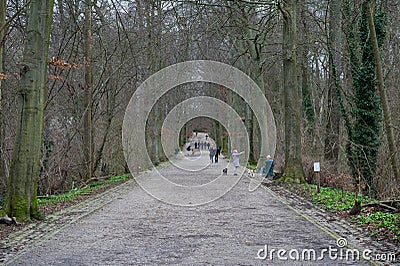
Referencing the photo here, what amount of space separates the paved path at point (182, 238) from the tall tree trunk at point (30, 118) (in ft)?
3.88

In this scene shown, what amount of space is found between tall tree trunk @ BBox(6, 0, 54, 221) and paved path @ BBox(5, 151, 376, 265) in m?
1.18

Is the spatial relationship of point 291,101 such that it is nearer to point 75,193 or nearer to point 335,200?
point 335,200

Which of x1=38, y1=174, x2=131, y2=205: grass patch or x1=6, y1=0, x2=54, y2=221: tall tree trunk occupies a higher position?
x1=6, y1=0, x2=54, y2=221: tall tree trunk

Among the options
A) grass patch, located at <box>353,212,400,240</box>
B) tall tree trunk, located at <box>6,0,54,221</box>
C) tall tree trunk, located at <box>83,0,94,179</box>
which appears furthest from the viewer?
tall tree trunk, located at <box>83,0,94,179</box>

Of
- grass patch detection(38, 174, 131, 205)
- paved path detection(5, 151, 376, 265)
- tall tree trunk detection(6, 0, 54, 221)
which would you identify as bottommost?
paved path detection(5, 151, 376, 265)

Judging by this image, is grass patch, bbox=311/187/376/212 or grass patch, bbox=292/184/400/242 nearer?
grass patch, bbox=292/184/400/242

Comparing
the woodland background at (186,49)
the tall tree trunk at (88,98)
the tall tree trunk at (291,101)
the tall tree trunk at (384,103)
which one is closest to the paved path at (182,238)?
the tall tree trunk at (384,103)

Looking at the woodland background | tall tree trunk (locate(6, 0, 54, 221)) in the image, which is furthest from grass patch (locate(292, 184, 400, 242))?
tall tree trunk (locate(6, 0, 54, 221))

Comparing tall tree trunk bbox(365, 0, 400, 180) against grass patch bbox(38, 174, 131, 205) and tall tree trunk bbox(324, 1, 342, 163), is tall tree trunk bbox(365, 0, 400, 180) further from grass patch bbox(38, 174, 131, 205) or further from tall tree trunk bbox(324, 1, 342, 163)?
grass patch bbox(38, 174, 131, 205)

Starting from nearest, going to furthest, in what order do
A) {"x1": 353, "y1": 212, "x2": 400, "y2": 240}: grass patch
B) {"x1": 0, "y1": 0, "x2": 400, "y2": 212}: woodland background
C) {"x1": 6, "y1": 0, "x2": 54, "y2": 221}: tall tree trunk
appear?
1. {"x1": 353, "y1": 212, "x2": 400, "y2": 240}: grass patch
2. {"x1": 6, "y1": 0, "x2": 54, "y2": 221}: tall tree trunk
3. {"x1": 0, "y1": 0, "x2": 400, "y2": 212}: woodland background

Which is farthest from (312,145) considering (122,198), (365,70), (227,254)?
(227,254)

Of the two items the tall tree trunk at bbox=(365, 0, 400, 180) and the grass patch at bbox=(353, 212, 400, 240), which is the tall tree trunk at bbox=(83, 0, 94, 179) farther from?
the grass patch at bbox=(353, 212, 400, 240)

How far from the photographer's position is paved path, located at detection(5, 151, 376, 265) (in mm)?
7457

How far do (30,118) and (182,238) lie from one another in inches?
170
